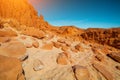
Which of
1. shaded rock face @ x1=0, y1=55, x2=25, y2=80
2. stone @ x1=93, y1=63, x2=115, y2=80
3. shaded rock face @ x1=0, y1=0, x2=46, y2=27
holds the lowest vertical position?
stone @ x1=93, y1=63, x2=115, y2=80

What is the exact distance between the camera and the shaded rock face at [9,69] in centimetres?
323

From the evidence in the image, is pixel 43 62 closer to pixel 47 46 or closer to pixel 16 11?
pixel 47 46

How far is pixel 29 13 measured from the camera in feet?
37.8

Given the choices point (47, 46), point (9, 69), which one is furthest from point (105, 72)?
point (9, 69)

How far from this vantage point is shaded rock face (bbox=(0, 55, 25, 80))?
3.23m

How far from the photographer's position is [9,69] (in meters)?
3.43

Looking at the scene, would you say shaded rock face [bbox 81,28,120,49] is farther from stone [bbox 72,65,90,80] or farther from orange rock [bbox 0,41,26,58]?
orange rock [bbox 0,41,26,58]

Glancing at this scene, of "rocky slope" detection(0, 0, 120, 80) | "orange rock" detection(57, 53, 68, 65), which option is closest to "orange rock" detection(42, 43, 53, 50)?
"rocky slope" detection(0, 0, 120, 80)

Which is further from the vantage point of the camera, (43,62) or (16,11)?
(16,11)

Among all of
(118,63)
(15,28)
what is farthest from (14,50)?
(118,63)

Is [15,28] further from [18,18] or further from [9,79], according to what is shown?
[9,79]

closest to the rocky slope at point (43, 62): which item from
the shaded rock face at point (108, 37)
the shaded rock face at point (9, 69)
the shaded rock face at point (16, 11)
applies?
the shaded rock face at point (9, 69)

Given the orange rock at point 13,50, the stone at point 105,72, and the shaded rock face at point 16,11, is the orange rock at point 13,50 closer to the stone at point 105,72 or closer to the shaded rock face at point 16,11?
the stone at point 105,72

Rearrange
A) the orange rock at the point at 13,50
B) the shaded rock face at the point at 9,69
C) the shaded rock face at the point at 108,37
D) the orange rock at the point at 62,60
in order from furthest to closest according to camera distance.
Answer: the shaded rock face at the point at 108,37 → the orange rock at the point at 62,60 → the orange rock at the point at 13,50 → the shaded rock face at the point at 9,69
